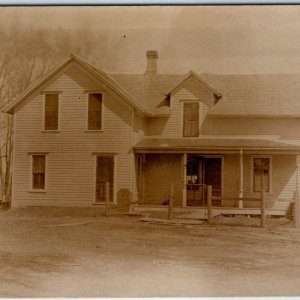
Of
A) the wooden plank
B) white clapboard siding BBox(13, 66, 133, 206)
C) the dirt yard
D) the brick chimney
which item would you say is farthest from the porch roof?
the brick chimney

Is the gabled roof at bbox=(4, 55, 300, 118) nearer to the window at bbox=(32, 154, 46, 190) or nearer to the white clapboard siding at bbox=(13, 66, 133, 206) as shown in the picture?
the white clapboard siding at bbox=(13, 66, 133, 206)

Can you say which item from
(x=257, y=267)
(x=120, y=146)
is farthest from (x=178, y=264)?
(x=120, y=146)

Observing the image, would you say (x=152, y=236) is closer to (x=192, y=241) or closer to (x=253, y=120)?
(x=192, y=241)

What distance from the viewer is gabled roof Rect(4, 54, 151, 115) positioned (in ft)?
39.7

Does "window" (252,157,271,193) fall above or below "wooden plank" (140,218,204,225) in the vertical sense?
above

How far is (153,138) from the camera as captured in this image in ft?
50.9

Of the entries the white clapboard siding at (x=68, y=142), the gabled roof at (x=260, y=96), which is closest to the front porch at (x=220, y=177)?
the white clapboard siding at (x=68, y=142)

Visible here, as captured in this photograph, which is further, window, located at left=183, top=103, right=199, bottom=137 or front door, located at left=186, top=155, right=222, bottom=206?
window, located at left=183, top=103, right=199, bottom=137

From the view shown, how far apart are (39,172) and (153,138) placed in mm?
3763

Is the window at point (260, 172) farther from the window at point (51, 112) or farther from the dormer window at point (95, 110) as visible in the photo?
the window at point (51, 112)

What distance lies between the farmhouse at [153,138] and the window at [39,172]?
0.10ft

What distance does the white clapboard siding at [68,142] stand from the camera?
43.5ft

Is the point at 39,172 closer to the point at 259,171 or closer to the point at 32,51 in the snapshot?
the point at 32,51

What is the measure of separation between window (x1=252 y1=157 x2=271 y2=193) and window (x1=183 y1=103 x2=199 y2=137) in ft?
6.92
